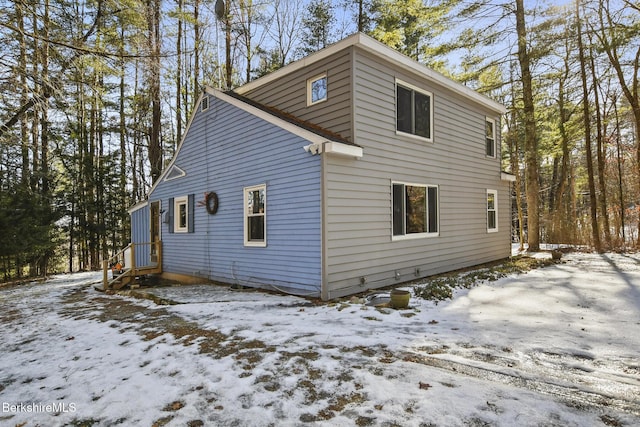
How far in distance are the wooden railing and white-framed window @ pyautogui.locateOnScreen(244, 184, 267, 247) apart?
4.10 meters

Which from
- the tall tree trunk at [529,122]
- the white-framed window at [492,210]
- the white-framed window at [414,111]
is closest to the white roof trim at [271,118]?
the white-framed window at [414,111]

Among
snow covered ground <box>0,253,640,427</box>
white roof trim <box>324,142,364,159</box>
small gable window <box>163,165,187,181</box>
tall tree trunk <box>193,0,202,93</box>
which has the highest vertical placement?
tall tree trunk <box>193,0,202,93</box>

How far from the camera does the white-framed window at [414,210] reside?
25.3ft

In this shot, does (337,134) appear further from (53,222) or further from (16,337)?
(53,222)

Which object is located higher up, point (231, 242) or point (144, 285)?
point (231, 242)

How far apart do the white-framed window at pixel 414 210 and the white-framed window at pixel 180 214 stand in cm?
630

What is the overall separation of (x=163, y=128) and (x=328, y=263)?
18216mm

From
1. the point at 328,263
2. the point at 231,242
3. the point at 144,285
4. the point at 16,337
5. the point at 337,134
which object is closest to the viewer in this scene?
the point at 16,337

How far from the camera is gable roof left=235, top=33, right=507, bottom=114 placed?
679cm

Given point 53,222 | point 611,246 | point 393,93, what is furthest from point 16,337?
point 611,246

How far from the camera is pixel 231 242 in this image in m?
8.47

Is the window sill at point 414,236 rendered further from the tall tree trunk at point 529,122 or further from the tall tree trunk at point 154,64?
the tall tree trunk at point 529,122
